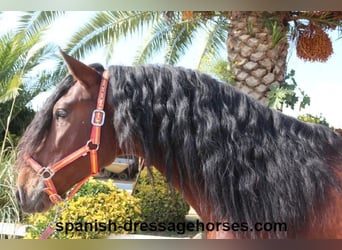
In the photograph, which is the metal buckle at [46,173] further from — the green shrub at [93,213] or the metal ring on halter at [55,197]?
the green shrub at [93,213]

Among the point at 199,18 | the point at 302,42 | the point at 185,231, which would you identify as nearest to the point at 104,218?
the point at 185,231

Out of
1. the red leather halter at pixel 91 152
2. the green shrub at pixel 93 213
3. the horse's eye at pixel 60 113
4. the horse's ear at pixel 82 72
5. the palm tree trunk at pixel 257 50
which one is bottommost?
the green shrub at pixel 93 213

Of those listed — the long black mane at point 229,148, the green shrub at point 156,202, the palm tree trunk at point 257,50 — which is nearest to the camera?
the long black mane at point 229,148

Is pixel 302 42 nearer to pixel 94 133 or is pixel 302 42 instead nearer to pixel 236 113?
pixel 236 113

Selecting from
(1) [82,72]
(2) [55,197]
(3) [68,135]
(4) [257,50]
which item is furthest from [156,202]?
(4) [257,50]

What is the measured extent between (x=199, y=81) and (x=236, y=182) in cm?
39

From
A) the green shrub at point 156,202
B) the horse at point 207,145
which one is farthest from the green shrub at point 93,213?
the horse at point 207,145

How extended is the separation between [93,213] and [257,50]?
1.58 m

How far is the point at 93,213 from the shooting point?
2.15 meters

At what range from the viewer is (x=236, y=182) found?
127cm

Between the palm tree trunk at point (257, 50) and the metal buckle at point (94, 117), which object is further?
the palm tree trunk at point (257, 50)

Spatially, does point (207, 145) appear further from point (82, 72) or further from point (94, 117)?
point (82, 72)

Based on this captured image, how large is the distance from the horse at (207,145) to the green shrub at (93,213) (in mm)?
776

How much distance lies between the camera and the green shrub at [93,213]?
→ 6.77ft
